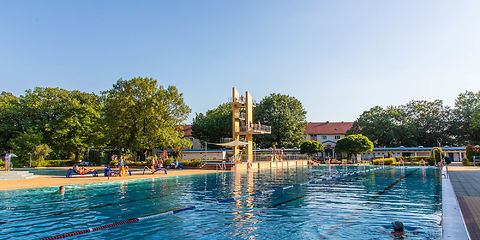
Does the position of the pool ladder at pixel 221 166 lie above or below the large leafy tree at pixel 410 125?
below

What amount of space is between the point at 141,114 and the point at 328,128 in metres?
46.3

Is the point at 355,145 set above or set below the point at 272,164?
above

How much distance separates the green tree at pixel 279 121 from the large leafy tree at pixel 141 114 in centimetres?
1860

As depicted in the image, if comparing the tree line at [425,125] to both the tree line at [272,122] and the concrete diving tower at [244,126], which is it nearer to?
the tree line at [272,122]

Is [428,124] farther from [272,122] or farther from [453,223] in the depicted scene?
[453,223]

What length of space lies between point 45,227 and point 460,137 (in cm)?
6443

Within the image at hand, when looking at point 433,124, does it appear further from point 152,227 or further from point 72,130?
point 152,227

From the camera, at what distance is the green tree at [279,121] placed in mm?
51094

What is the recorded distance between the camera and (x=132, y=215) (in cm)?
855

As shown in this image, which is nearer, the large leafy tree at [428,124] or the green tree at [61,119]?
the green tree at [61,119]

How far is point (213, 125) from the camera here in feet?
183

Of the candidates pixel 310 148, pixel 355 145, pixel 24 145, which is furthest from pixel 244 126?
pixel 24 145

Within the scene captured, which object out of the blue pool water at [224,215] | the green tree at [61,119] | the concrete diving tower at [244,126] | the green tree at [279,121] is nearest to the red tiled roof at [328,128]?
the green tree at [279,121]

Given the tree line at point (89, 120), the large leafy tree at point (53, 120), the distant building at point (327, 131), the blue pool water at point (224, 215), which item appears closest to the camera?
the blue pool water at point (224, 215)
